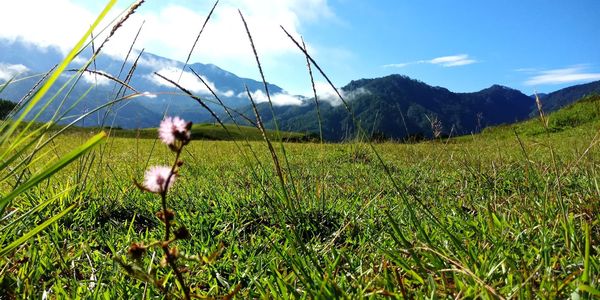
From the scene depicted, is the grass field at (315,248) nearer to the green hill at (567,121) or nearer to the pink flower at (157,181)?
the pink flower at (157,181)

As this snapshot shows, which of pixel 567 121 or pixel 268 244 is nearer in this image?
pixel 268 244

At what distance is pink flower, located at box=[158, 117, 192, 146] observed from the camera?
895 mm

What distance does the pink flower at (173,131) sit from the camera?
89cm

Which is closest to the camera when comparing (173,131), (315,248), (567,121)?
(173,131)

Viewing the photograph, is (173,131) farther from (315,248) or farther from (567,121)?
(567,121)

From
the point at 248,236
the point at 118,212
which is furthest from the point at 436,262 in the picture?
the point at 118,212

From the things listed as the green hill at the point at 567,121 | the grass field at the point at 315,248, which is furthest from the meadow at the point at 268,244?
the green hill at the point at 567,121

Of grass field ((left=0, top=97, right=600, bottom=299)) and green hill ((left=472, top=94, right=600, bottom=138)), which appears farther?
green hill ((left=472, top=94, right=600, bottom=138))

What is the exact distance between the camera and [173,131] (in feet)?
2.95

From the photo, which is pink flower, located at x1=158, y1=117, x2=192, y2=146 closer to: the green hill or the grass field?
the grass field

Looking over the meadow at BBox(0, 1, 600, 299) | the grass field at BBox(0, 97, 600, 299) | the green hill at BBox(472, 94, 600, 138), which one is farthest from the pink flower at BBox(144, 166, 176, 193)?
the green hill at BBox(472, 94, 600, 138)

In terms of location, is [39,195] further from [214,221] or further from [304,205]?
[304,205]

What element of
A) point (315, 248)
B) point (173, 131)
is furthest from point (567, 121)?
point (173, 131)

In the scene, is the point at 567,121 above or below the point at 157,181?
below
